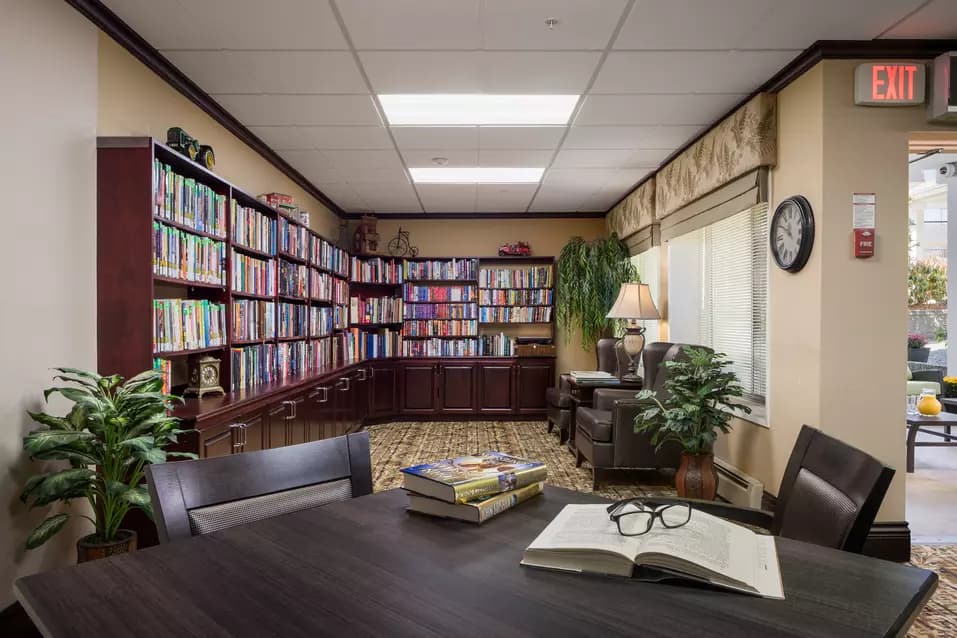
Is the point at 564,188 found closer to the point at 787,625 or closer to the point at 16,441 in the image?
the point at 16,441

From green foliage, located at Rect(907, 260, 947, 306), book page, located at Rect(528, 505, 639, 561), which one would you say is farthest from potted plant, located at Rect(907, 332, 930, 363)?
book page, located at Rect(528, 505, 639, 561)

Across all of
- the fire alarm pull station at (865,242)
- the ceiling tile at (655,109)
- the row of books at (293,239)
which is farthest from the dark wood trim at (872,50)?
the row of books at (293,239)

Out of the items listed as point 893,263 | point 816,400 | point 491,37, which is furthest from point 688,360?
point 491,37

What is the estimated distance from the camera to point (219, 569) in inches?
35.5

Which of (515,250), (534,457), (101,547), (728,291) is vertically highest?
(515,250)

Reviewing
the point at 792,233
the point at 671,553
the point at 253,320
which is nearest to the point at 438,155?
the point at 253,320

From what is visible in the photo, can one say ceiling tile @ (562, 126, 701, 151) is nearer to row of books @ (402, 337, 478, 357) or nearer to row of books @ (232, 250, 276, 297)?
row of books @ (232, 250, 276, 297)

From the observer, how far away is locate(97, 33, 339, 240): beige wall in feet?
8.99

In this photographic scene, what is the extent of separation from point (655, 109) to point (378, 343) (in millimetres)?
4394

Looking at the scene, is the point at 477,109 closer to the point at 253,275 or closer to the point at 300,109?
the point at 300,109

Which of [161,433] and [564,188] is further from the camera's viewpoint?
[564,188]

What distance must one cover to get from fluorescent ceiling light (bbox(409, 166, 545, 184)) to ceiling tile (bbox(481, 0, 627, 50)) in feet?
7.83

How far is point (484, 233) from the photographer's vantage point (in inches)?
296

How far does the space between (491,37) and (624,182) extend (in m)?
3.26
